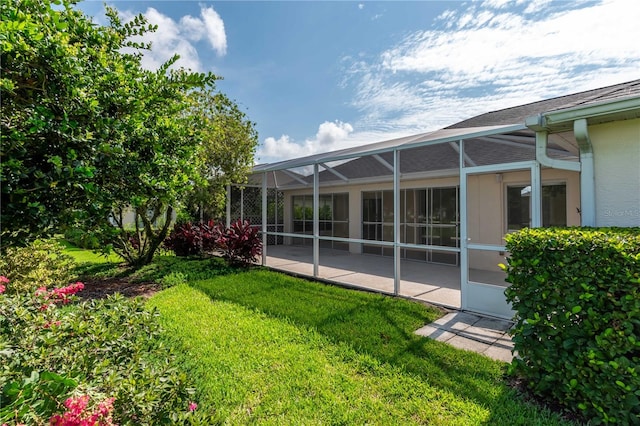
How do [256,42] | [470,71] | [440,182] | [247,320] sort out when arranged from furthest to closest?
[440,182]
[256,42]
[470,71]
[247,320]

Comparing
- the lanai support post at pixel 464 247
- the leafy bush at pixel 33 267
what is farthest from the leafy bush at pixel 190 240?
the lanai support post at pixel 464 247

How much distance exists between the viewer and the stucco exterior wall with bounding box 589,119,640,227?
12.0ft

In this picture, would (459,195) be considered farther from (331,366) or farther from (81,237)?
(81,237)

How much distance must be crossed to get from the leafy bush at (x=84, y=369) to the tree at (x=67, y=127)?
673 mm

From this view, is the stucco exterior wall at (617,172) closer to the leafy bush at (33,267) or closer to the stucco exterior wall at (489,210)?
the stucco exterior wall at (489,210)

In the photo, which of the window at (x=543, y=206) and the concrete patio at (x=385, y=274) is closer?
the concrete patio at (x=385, y=274)

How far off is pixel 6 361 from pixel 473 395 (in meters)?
3.63

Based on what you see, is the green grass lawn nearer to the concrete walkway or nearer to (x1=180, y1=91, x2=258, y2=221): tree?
the concrete walkway

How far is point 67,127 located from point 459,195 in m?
8.65

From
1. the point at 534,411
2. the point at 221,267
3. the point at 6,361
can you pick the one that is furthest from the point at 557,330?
the point at 221,267

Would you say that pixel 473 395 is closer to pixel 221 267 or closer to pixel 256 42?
pixel 221 267

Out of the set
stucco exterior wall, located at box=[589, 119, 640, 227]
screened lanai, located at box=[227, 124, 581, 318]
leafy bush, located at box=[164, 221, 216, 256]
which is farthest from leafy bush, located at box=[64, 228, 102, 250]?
leafy bush, located at box=[164, 221, 216, 256]

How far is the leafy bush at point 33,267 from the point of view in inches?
196

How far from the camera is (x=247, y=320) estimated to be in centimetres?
494
